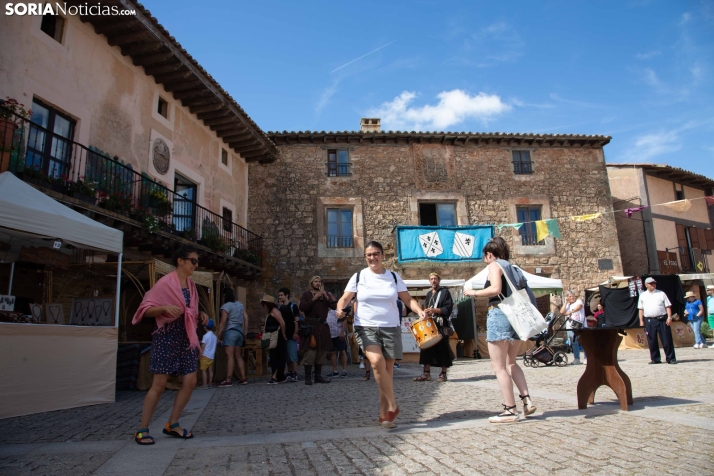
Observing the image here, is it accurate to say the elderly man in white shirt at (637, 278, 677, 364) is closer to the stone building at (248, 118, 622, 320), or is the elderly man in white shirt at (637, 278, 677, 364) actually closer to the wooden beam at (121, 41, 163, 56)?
the stone building at (248, 118, 622, 320)

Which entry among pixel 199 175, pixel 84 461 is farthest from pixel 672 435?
pixel 199 175

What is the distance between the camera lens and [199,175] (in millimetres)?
15250

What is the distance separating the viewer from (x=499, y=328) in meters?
A: 4.24

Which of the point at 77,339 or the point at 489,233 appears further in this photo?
the point at 489,233

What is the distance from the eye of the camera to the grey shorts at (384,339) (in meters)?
4.28

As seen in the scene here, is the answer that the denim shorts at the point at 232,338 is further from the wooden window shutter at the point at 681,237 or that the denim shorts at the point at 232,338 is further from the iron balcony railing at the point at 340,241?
the wooden window shutter at the point at 681,237

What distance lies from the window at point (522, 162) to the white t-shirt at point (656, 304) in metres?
11.0

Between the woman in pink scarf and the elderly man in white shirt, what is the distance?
27.3 feet

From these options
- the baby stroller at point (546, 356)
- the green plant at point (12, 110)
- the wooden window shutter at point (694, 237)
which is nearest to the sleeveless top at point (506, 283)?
the baby stroller at point (546, 356)

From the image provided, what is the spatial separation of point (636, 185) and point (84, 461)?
23.7m

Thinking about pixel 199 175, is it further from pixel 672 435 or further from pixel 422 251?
pixel 672 435

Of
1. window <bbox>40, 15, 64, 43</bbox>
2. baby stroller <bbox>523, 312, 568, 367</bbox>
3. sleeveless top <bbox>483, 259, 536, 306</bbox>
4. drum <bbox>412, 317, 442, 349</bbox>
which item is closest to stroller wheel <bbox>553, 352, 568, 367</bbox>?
baby stroller <bbox>523, 312, 568, 367</bbox>

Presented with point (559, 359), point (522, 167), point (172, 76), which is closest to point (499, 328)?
point (559, 359)

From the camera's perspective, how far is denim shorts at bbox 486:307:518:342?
420cm
